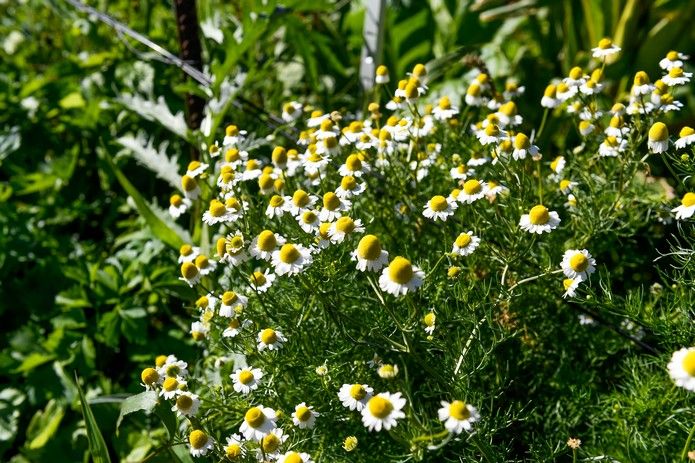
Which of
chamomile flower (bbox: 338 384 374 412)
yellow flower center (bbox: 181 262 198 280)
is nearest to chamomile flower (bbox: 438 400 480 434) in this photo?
chamomile flower (bbox: 338 384 374 412)

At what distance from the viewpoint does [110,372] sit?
2240 millimetres

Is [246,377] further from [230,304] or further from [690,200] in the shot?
[690,200]

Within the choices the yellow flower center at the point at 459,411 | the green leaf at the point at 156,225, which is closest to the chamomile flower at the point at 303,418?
the yellow flower center at the point at 459,411

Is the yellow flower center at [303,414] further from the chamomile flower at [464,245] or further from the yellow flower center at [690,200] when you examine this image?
the yellow flower center at [690,200]

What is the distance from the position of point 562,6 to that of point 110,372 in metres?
2.38

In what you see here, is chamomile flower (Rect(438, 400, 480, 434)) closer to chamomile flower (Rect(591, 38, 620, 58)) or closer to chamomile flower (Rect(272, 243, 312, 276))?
chamomile flower (Rect(272, 243, 312, 276))

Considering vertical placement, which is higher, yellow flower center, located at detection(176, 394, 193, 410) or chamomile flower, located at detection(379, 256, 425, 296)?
chamomile flower, located at detection(379, 256, 425, 296)

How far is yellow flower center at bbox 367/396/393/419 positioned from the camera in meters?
1.08

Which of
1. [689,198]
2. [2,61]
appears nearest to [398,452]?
[689,198]

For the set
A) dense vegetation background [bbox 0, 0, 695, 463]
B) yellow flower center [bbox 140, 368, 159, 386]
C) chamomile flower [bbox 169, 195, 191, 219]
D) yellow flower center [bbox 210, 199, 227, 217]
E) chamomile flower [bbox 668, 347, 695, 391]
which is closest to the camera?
chamomile flower [bbox 668, 347, 695, 391]

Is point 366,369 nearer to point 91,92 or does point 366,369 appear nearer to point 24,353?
point 24,353

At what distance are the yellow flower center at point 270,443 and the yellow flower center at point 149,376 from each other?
29 cm

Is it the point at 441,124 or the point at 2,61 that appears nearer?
the point at 441,124

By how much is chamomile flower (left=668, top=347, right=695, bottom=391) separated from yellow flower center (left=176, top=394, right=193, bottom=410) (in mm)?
799
